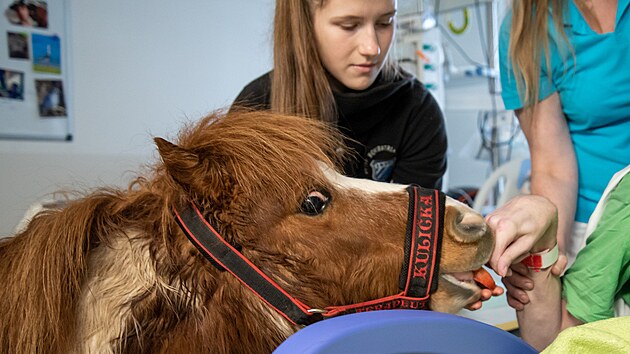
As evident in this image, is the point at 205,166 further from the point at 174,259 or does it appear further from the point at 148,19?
the point at 148,19

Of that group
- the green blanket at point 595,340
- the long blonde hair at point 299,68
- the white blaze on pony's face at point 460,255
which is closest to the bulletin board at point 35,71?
the long blonde hair at point 299,68

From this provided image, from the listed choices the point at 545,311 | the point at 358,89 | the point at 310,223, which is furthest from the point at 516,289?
the point at 358,89

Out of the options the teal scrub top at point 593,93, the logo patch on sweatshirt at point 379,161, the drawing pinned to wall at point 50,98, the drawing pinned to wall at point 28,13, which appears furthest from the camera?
the drawing pinned to wall at point 50,98

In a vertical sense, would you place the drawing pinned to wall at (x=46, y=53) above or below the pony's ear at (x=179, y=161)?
above

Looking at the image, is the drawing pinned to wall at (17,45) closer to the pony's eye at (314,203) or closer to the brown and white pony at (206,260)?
the brown and white pony at (206,260)

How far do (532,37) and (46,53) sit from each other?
200 cm

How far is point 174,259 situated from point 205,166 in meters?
0.12

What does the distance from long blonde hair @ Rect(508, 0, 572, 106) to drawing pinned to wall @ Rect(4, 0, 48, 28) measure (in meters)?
1.98

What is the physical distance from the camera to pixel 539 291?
78 cm

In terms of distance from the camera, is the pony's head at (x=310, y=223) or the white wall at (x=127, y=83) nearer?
the pony's head at (x=310, y=223)

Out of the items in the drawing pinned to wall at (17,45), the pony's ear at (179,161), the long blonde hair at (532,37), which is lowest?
the pony's ear at (179,161)

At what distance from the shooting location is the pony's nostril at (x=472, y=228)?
71 centimetres

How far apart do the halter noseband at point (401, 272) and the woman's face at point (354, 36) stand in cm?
47

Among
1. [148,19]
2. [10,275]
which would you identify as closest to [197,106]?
[148,19]
